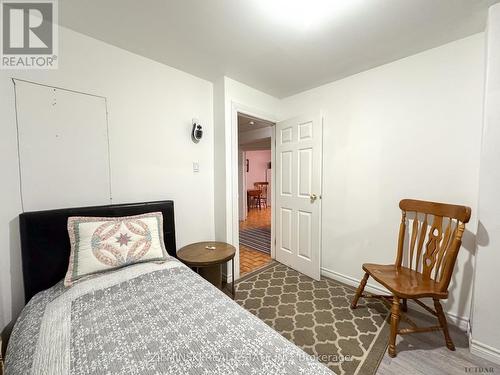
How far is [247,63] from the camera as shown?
6.72ft

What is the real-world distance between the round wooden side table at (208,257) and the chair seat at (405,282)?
129cm

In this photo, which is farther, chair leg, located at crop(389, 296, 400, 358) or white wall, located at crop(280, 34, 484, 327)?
white wall, located at crop(280, 34, 484, 327)

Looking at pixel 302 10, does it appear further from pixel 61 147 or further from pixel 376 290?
pixel 376 290

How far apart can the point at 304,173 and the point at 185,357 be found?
7.38ft

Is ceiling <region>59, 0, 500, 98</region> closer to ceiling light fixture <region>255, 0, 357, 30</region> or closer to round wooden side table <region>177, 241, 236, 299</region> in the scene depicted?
ceiling light fixture <region>255, 0, 357, 30</region>

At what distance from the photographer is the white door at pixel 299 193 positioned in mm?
2496

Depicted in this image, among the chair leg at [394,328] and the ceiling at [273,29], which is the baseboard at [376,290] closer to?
the chair leg at [394,328]

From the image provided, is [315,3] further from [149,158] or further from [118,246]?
[118,246]

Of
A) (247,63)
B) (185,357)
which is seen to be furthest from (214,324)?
(247,63)

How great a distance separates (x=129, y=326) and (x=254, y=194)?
653cm

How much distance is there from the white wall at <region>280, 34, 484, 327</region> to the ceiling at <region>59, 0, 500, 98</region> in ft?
0.75

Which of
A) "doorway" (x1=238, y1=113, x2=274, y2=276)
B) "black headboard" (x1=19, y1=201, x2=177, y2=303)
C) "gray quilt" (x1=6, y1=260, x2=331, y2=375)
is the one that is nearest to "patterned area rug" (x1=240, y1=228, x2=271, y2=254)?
"doorway" (x1=238, y1=113, x2=274, y2=276)

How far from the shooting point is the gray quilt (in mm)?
729

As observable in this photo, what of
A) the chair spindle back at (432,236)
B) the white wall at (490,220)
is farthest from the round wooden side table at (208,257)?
the white wall at (490,220)
